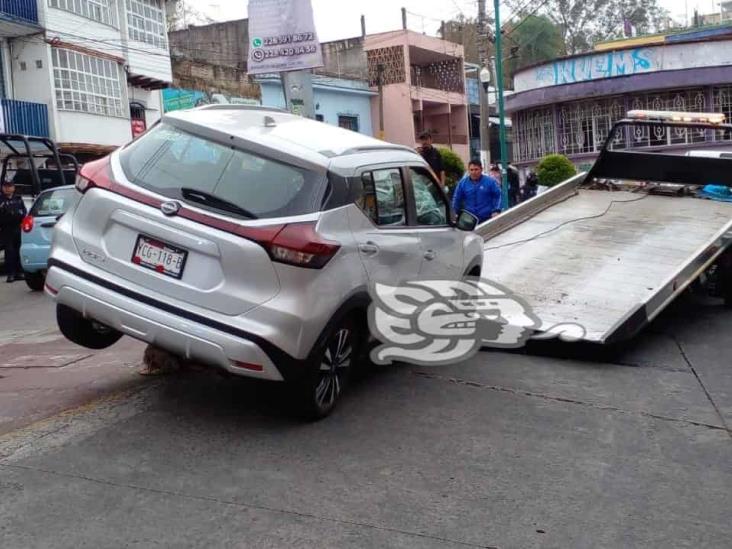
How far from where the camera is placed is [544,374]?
20.3ft

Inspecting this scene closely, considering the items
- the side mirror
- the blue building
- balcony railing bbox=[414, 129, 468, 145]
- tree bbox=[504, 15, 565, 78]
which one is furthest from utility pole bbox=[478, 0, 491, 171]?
tree bbox=[504, 15, 565, 78]

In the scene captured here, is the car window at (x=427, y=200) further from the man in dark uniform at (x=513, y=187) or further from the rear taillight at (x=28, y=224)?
the man in dark uniform at (x=513, y=187)

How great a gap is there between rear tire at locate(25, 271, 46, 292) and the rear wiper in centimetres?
824

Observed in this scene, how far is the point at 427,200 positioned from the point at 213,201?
2072 millimetres

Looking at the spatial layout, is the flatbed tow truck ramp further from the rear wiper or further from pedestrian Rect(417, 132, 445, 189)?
the rear wiper

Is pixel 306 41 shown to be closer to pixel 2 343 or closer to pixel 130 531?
pixel 2 343

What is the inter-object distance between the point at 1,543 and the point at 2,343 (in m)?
5.09

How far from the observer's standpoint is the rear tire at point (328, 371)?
178 inches

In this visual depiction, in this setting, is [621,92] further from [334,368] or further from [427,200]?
[334,368]

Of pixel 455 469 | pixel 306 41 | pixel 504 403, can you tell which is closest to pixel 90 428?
pixel 455 469

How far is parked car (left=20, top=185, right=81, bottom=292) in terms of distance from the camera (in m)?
11.5

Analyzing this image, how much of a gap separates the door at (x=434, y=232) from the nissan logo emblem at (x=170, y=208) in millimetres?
1868

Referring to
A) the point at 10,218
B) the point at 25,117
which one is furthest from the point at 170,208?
the point at 25,117

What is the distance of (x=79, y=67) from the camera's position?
24359mm
